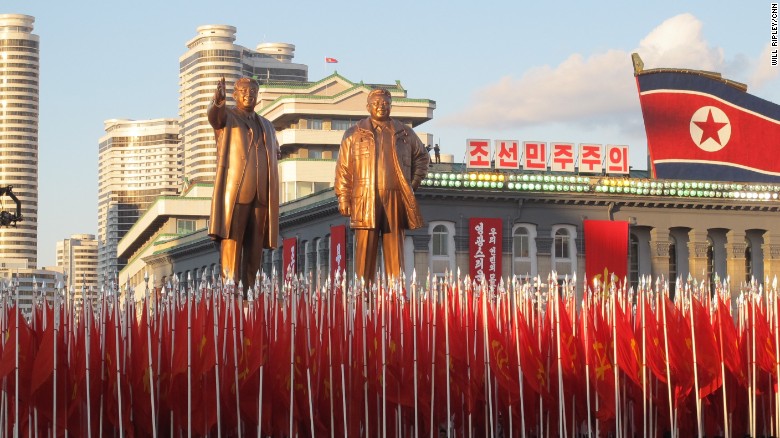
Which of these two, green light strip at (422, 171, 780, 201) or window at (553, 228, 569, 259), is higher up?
green light strip at (422, 171, 780, 201)

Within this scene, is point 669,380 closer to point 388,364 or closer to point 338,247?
point 388,364

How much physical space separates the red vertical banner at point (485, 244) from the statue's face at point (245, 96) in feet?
165

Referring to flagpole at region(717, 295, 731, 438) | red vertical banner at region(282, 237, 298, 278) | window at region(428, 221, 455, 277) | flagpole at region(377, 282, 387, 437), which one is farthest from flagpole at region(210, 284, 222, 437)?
red vertical banner at region(282, 237, 298, 278)

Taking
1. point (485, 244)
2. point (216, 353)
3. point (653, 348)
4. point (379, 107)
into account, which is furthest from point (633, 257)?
point (216, 353)

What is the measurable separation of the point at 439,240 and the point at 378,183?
165 feet

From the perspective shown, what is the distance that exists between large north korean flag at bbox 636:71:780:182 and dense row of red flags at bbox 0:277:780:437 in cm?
5067

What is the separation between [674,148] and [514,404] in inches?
2167

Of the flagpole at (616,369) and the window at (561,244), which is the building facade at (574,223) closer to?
the window at (561,244)

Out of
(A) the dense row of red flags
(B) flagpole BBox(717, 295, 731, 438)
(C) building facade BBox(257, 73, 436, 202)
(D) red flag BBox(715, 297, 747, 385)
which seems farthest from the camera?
(C) building facade BBox(257, 73, 436, 202)

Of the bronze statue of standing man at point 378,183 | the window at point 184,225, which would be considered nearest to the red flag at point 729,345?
the bronze statue of standing man at point 378,183

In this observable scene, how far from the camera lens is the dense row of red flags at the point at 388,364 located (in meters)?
19.1

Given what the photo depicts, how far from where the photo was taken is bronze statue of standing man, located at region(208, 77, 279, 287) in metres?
21.6

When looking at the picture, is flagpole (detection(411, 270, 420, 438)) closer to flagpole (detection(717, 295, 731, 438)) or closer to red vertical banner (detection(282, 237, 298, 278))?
flagpole (detection(717, 295, 731, 438))

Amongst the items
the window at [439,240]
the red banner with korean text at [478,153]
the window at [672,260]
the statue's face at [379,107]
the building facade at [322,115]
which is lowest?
the window at [672,260]
